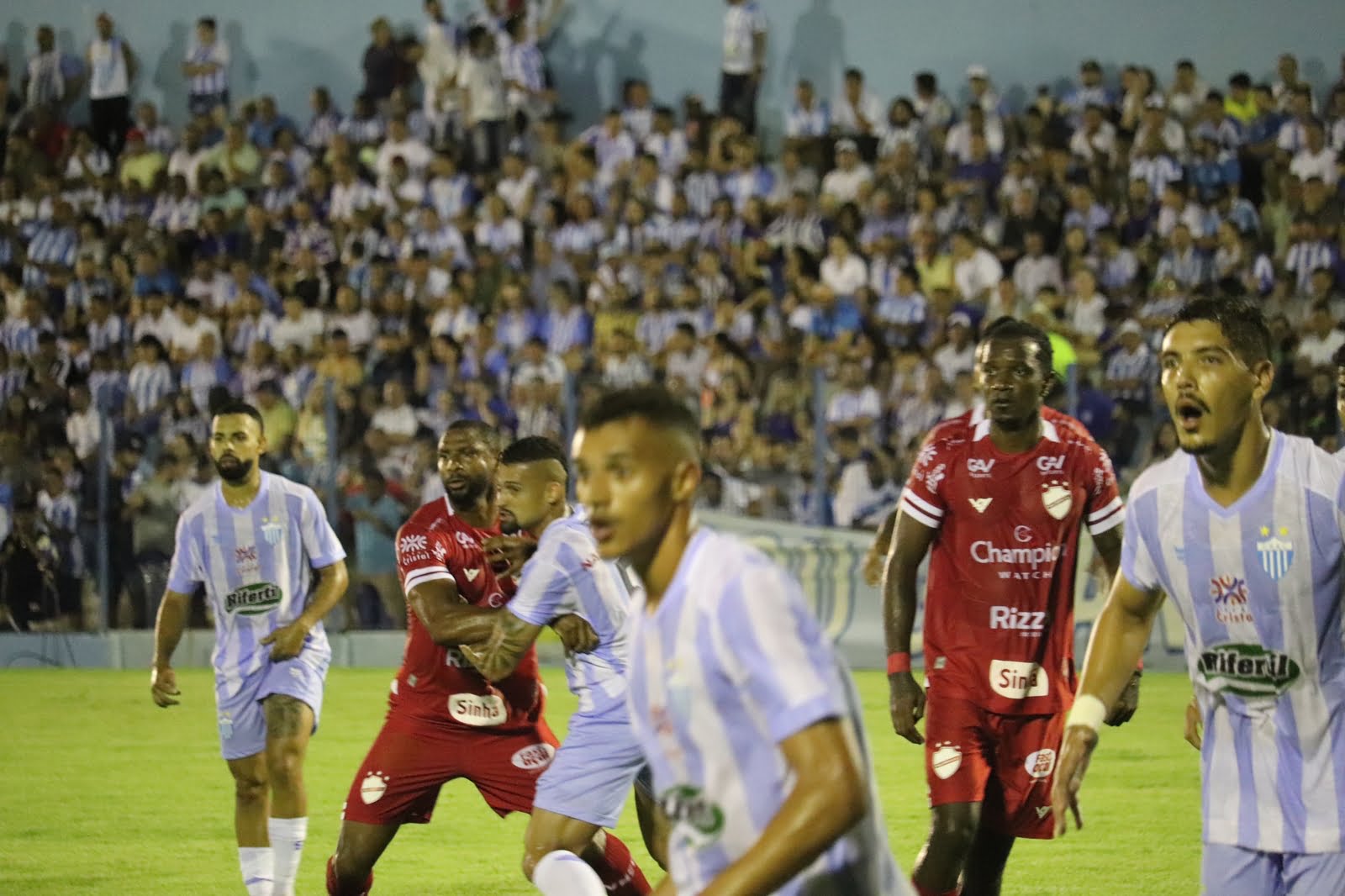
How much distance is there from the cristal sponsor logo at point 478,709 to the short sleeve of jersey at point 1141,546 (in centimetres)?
306

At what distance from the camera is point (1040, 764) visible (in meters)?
6.42

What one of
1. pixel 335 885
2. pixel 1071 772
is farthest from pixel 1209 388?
pixel 335 885

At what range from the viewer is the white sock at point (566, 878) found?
5547 millimetres

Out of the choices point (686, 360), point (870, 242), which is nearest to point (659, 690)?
point (686, 360)

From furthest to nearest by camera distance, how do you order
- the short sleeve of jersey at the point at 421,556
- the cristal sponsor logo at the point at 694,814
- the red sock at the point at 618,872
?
1. the short sleeve of jersey at the point at 421,556
2. the red sock at the point at 618,872
3. the cristal sponsor logo at the point at 694,814

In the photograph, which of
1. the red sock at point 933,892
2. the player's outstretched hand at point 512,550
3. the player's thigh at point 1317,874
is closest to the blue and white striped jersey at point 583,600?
the player's outstretched hand at point 512,550

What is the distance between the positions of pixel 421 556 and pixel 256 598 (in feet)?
Result: 5.30

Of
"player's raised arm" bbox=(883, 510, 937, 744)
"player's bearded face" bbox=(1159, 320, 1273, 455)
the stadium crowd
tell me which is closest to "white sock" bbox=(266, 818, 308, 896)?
"player's raised arm" bbox=(883, 510, 937, 744)

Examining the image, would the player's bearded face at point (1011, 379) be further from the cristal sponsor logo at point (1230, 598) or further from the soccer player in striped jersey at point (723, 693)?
the soccer player in striped jersey at point (723, 693)

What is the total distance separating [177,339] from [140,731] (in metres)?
7.12

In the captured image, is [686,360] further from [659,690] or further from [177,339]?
[659,690]

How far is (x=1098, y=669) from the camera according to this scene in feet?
15.3

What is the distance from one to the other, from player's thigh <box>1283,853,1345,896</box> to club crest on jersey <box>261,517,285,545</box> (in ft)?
16.8

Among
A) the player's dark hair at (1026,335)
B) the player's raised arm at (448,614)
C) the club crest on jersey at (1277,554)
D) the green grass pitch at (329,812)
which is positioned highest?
the player's dark hair at (1026,335)
